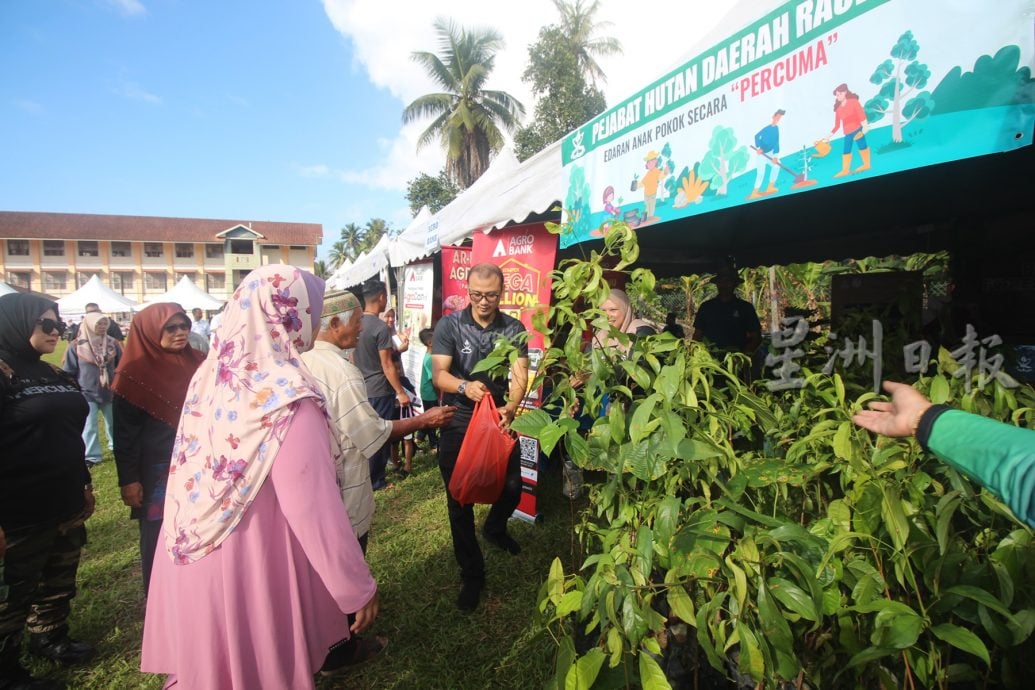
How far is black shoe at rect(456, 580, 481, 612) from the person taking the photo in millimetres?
2504

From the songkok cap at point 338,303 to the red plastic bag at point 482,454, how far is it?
0.71 metres

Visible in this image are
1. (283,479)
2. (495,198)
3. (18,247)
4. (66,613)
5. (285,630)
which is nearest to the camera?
(283,479)

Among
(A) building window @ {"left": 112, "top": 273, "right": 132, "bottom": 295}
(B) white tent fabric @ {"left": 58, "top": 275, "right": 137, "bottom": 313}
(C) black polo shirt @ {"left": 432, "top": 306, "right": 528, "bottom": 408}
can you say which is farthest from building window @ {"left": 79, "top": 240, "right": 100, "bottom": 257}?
(C) black polo shirt @ {"left": 432, "top": 306, "right": 528, "bottom": 408}

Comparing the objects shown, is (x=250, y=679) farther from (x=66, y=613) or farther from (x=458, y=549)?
(x=66, y=613)

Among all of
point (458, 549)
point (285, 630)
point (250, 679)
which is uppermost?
point (285, 630)

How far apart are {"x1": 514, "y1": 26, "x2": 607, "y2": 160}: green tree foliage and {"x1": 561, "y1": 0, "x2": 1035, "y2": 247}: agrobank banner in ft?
64.4

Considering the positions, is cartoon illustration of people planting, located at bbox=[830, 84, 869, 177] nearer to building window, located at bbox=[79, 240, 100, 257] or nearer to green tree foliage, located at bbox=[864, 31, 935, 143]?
green tree foliage, located at bbox=[864, 31, 935, 143]

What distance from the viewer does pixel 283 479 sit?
1.23 meters

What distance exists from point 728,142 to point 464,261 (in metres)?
2.98

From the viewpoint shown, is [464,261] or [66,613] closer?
[66,613]

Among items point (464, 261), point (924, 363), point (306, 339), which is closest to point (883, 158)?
point (924, 363)

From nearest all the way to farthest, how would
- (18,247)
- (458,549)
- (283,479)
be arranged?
(283,479) → (458,549) → (18,247)

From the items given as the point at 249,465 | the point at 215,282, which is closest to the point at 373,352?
the point at 249,465

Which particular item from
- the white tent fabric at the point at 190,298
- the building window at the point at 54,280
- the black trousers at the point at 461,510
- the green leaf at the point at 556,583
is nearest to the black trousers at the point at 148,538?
the black trousers at the point at 461,510
